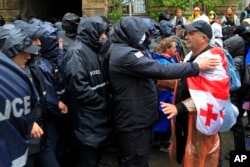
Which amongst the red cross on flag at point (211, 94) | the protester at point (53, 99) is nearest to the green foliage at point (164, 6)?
the protester at point (53, 99)

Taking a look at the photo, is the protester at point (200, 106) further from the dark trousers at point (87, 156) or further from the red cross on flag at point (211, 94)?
the dark trousers at point (87, 156)

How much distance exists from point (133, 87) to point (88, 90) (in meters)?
0.50

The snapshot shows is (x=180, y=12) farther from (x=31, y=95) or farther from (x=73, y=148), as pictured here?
(x=31, y=95)

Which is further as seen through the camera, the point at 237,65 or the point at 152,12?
the point at 152,12

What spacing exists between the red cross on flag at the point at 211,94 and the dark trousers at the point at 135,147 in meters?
0.53

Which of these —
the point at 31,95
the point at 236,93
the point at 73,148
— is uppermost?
the point at 31,95

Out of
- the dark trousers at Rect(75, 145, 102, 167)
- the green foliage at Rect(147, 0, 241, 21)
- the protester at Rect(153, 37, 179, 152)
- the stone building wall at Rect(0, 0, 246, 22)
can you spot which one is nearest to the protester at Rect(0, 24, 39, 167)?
the dark trousers at Rect(75, 145, 102, 167)

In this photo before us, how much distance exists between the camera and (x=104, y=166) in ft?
16.8

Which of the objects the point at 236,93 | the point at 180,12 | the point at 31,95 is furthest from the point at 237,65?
the point at 180,12

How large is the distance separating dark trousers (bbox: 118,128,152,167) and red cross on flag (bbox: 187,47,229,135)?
0.53 metres

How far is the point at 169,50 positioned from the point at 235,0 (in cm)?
1015

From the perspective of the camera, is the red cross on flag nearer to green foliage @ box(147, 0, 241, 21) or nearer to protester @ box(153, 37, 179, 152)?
protester @ box(153, 37, 179, 152)

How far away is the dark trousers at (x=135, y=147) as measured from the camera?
3.65 meters

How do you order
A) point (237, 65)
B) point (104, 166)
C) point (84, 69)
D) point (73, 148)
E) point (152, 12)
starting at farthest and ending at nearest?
1. point (152, 12)
2. point (104, 166)
3. point (237, 65)
4. point (73, 148)
5. point (84, 69)
